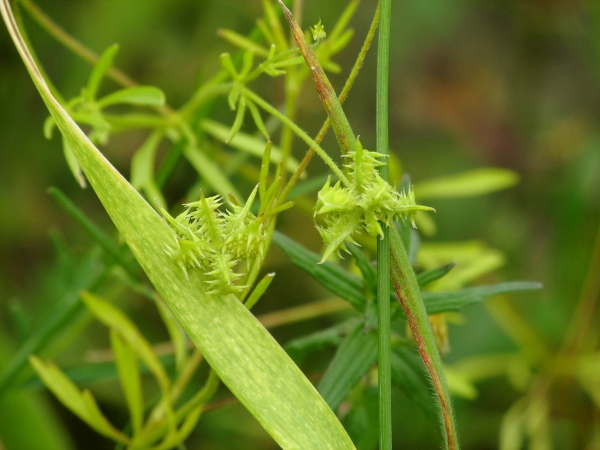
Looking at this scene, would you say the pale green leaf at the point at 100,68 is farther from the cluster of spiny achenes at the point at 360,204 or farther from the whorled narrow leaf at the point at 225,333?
the cluster of spiny achenes at the point at 360,204

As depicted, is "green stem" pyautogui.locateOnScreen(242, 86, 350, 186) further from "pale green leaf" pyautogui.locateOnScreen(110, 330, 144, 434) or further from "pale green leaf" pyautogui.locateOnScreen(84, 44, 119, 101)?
"pale green leaf" pyautogui.locateOnScreen(110, 330, 144, 434)

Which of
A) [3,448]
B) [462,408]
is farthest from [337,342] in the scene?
[462,408]

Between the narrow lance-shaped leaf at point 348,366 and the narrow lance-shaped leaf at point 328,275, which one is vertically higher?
the narrow lance-shaped leaf at point 328,275

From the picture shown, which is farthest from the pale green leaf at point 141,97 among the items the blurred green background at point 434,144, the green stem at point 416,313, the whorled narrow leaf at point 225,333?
the blurred green background at point 434,144

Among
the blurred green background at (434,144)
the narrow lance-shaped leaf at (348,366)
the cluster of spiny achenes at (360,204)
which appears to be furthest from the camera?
the blurred green background at (434,144)

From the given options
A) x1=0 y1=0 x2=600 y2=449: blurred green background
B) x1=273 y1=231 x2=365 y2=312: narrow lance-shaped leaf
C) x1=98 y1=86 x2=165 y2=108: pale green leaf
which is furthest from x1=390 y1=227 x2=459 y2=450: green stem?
x1=0 y1=0 x2=600 y2=449: blurred green background

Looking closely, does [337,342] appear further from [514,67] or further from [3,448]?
[514,67]

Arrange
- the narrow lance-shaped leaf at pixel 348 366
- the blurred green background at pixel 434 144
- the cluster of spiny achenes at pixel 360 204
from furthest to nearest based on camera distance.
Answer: the blurred green background at pixel 434 144
the narrow lance-shaped leaf at pixel 348 366
the cluster of spiny achenes at pixel 360 204

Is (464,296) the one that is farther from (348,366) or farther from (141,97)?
(141,97)
